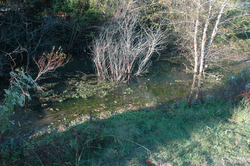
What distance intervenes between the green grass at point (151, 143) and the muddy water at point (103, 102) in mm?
759

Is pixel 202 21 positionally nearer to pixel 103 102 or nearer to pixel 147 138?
pixel 103 102

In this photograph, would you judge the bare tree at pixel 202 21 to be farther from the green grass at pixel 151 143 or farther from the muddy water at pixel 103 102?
the green grass at pixel 151 143

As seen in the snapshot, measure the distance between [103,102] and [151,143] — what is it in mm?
4180

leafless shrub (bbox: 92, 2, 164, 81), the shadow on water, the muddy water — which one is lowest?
the muddy water

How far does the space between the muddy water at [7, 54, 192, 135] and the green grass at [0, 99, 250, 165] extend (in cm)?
76

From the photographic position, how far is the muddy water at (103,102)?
5941 mm

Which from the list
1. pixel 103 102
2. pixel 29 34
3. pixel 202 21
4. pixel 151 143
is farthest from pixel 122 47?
pixel 29 34

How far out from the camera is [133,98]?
8188 millimetres

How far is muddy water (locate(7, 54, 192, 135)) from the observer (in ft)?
19.5

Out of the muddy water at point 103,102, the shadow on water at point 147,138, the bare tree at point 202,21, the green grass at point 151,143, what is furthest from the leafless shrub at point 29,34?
the bare tree at point 202,21

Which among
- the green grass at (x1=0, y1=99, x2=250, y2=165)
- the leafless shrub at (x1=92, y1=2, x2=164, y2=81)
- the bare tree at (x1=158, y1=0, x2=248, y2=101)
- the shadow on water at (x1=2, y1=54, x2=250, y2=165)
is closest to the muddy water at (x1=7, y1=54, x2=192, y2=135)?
the shadow on water at (x1=2, y1=54, x2=250, y2=165)

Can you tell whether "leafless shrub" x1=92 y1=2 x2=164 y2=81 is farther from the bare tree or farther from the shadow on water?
the shadow on water

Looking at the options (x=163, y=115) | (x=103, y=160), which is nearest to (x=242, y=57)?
(x=163, y=115)

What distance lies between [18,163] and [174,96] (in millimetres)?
6819
